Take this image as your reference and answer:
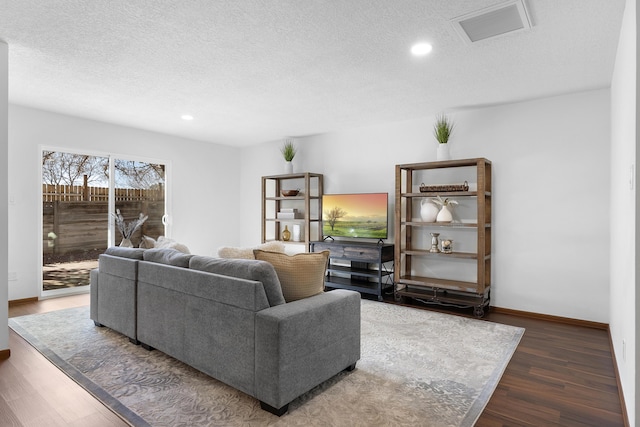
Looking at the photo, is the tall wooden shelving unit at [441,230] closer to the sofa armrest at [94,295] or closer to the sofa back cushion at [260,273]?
the sofa back cushion at [260,273]

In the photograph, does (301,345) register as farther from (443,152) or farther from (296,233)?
(296,233)

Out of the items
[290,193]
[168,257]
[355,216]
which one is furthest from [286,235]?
[168,257]

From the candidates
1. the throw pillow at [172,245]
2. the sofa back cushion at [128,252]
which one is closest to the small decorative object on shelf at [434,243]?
the throw pillow at [172,245]

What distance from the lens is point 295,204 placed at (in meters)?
6.41

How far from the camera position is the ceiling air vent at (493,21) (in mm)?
2280

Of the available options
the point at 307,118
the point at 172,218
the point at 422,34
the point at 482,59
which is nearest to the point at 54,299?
the point at 172,218

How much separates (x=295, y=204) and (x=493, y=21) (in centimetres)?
442

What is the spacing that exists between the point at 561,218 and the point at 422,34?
2.69m

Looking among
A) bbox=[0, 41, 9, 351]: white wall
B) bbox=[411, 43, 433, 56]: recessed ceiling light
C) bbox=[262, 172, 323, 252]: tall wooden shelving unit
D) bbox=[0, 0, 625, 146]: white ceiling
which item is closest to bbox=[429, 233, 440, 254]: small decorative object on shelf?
bbox=[0, 0, 625, 146]: white ceiling

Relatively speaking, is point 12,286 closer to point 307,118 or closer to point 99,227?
point 99,227

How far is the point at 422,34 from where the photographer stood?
2617 mm

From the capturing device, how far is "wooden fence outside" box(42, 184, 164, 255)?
4.85 m

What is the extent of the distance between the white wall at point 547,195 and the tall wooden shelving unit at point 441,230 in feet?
0.70

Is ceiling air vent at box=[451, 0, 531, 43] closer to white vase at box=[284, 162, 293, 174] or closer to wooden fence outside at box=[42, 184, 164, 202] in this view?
white vase at box=[284, 162, 293, 174]
